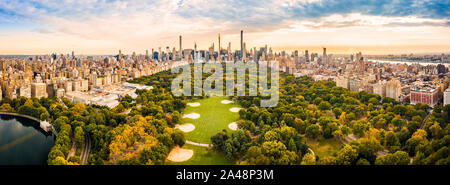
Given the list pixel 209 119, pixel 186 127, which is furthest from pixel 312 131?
pixel 186 127

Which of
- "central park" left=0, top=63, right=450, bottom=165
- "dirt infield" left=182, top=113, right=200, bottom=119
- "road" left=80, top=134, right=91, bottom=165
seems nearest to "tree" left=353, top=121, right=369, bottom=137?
"central park" left=0, top=63, right=450, bottom=165

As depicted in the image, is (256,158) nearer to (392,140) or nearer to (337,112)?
(392,140)

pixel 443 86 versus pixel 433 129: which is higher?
pixel 443 86

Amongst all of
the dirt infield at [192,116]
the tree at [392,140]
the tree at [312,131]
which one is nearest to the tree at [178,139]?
the dirt infield at [192,116]

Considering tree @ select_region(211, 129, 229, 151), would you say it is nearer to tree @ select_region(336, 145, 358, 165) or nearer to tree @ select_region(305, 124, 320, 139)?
tree @ select_region(305, 124, 320, 139)
